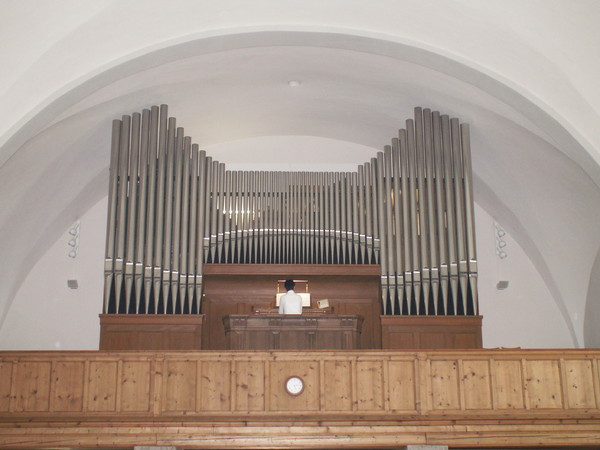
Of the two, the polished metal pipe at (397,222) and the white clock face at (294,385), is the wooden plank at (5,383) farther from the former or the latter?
the polished metal pipe at (397,222)

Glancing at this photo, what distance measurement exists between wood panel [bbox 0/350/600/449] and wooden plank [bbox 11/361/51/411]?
15 millimetres

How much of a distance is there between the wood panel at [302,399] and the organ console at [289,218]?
1844 mm

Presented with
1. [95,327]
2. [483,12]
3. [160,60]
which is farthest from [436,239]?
[95,327]

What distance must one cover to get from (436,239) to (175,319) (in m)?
4.27

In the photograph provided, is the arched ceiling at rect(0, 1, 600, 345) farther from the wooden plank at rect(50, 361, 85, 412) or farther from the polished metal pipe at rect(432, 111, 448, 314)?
the wooden plank at rect(50, 361, 85, 412)

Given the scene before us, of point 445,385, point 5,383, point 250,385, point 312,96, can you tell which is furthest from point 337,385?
point 312,96

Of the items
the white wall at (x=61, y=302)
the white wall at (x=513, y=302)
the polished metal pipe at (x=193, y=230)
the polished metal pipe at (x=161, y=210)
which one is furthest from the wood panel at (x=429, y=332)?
the white wall at (x=61, y=302)

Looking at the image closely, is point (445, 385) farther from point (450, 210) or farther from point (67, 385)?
point (67, 385)

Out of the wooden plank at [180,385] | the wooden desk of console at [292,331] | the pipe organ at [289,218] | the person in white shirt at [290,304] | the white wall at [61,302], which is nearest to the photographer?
the wooden plank at [180,385]

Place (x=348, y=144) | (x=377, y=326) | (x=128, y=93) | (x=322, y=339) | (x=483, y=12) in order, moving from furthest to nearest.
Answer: (x=348, y=144) < (x=377, y=326) < (x=128, y=93) < (x=322, y=339) < (x=483, y=12)

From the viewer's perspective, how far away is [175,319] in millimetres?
15000

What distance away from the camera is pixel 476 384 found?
13.3 m

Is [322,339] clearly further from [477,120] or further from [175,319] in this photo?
[477,120]

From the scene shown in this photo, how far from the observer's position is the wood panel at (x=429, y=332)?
14984mm
